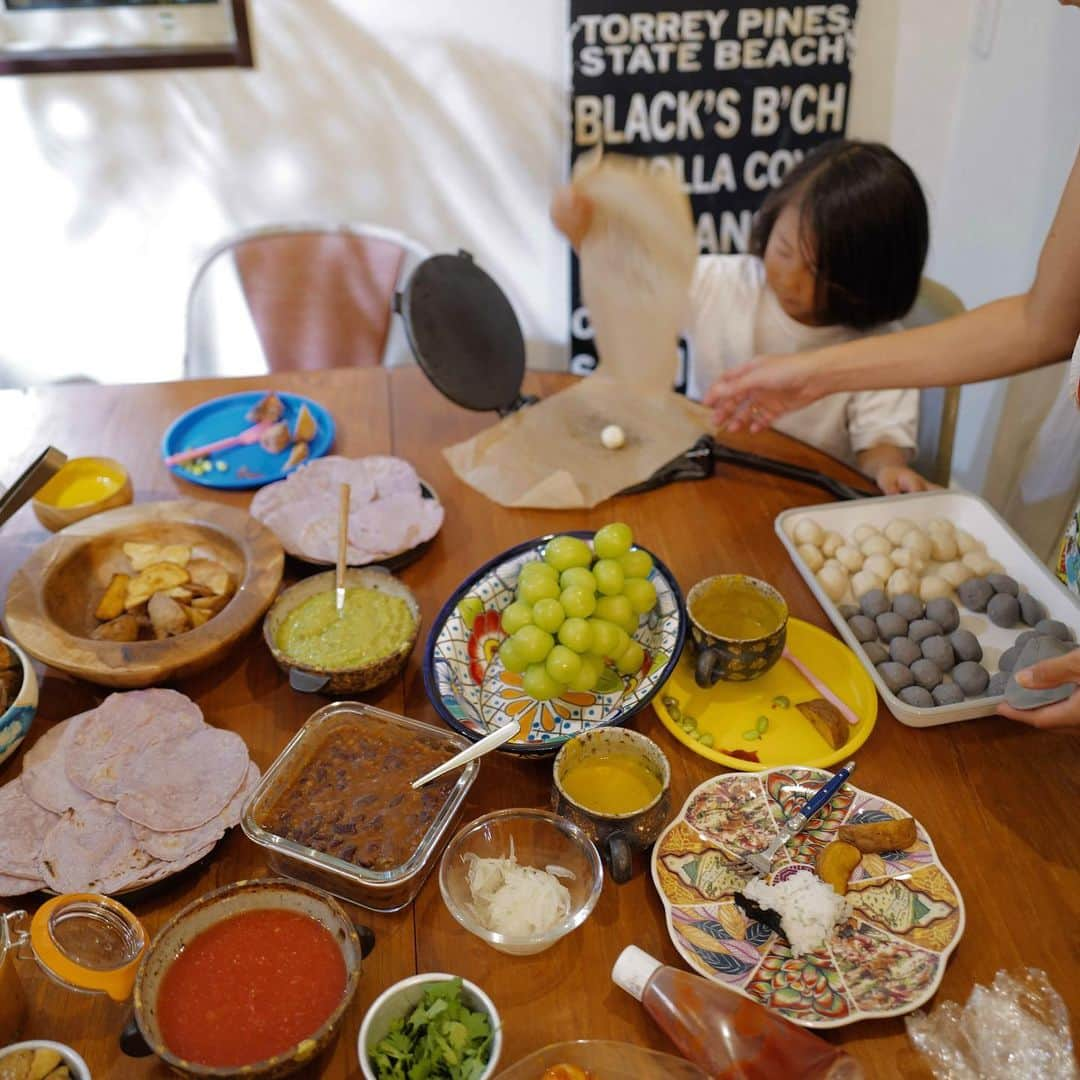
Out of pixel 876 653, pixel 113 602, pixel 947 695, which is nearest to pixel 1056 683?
pixel 947 695

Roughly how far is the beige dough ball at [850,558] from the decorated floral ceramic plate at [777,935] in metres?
0.44

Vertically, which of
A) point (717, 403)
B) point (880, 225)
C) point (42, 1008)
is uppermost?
point (880, 225)

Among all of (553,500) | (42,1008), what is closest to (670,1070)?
(42,1008)

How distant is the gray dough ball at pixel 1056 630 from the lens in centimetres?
133

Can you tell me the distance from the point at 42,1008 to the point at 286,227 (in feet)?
6.78

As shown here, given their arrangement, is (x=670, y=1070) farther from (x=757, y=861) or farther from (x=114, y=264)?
(x=114, y=264)

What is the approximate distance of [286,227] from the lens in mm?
2539

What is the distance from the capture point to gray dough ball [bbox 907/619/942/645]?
4.47 ft

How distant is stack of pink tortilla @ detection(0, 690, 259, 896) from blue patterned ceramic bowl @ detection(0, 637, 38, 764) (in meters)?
0.03

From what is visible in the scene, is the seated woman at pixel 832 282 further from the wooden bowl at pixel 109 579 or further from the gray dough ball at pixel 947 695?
the wooden bowl at pixel 109 579

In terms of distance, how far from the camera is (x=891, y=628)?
137cm

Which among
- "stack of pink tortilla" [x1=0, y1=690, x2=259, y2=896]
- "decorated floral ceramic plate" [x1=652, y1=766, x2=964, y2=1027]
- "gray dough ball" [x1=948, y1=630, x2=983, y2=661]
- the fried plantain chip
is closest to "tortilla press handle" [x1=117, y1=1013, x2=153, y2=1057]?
"stack of pink tortilla" [x1=0, y1=690, x2=259, y2=896]

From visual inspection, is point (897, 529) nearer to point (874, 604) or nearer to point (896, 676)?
point (874, 604)

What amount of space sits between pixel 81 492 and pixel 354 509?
49 centimetres
